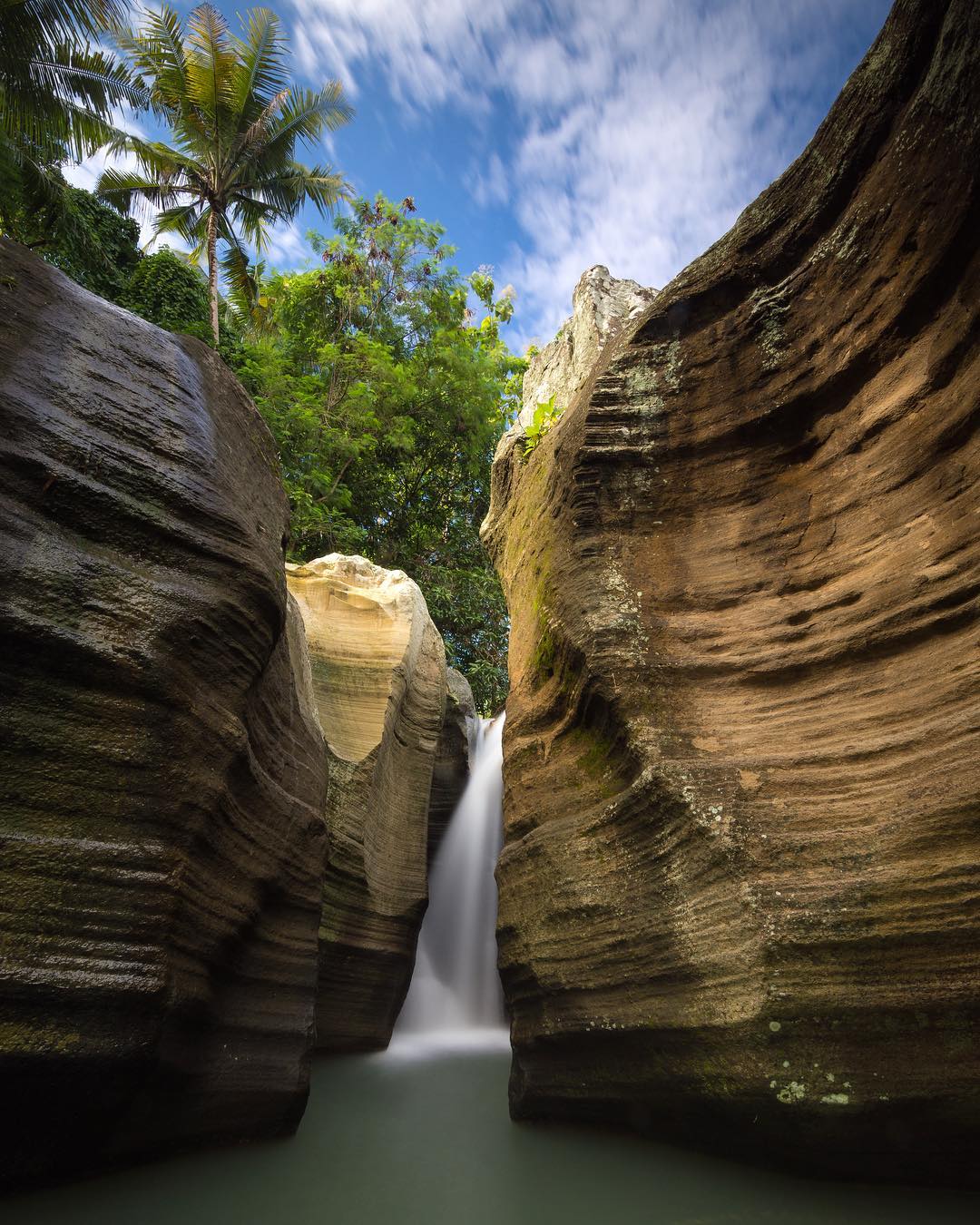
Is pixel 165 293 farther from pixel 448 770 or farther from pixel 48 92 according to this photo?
pixel 448 770

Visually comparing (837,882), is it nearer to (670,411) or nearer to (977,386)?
(977,386)

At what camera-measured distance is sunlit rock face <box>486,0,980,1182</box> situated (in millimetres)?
3531

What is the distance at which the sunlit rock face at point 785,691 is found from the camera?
353 cm

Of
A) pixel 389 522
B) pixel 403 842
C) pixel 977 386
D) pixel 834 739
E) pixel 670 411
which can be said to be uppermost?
pixel 389 522

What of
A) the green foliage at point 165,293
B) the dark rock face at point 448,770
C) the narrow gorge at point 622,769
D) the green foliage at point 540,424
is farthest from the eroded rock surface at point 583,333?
the green foliage at point 165,293

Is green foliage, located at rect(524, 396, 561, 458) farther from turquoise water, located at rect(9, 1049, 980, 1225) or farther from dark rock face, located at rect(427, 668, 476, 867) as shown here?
turquoise water, located at rect(9, 1049, 980, 1225)

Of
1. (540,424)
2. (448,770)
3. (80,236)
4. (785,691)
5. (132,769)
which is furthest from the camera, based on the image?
(80,236)

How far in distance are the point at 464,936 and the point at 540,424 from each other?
6.92 metres

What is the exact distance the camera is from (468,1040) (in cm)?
844

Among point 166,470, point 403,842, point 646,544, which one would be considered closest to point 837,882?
point 646,544

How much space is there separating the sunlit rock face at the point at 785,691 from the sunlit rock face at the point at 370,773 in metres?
2.04

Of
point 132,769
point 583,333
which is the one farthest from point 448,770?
point 132,769

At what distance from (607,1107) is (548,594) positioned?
3.69 meters

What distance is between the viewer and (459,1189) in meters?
4.05
